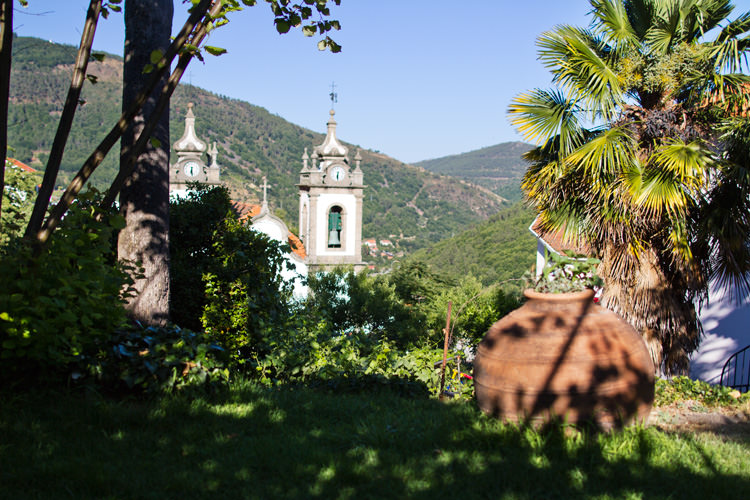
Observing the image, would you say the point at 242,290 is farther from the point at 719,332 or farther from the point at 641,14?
the point at 719,332

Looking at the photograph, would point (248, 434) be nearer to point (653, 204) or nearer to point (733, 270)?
point (653, 204)

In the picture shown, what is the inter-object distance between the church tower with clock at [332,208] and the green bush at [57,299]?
3358cm

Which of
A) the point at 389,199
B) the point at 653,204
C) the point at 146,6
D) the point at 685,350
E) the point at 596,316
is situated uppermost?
the point at 389,199

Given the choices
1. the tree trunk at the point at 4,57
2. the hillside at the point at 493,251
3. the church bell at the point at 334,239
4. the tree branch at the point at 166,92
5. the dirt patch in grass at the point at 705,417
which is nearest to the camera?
the tree trunk at the point at 4,57

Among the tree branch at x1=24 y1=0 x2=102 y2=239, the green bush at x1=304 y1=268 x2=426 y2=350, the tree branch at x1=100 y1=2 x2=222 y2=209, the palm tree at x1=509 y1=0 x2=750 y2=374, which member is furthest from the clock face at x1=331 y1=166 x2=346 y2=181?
the tree branch at x1=24 y1=0 x2=102 y2=239

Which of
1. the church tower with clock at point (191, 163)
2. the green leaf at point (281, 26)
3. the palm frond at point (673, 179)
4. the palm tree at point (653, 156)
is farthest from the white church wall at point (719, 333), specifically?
the church tower with clock at point (191, 163)

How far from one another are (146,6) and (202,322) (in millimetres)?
3739

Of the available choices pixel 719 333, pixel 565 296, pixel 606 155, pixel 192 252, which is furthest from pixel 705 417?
pixel 719 333

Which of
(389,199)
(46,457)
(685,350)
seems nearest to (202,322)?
(46,457)

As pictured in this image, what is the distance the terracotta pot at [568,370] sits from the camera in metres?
3.94

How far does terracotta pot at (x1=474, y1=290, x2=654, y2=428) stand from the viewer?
394 cm

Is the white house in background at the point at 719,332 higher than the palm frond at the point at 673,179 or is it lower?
lower

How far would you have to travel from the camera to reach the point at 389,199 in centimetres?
10194

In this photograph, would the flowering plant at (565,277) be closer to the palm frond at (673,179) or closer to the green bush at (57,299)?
the green bush at (57,299)
